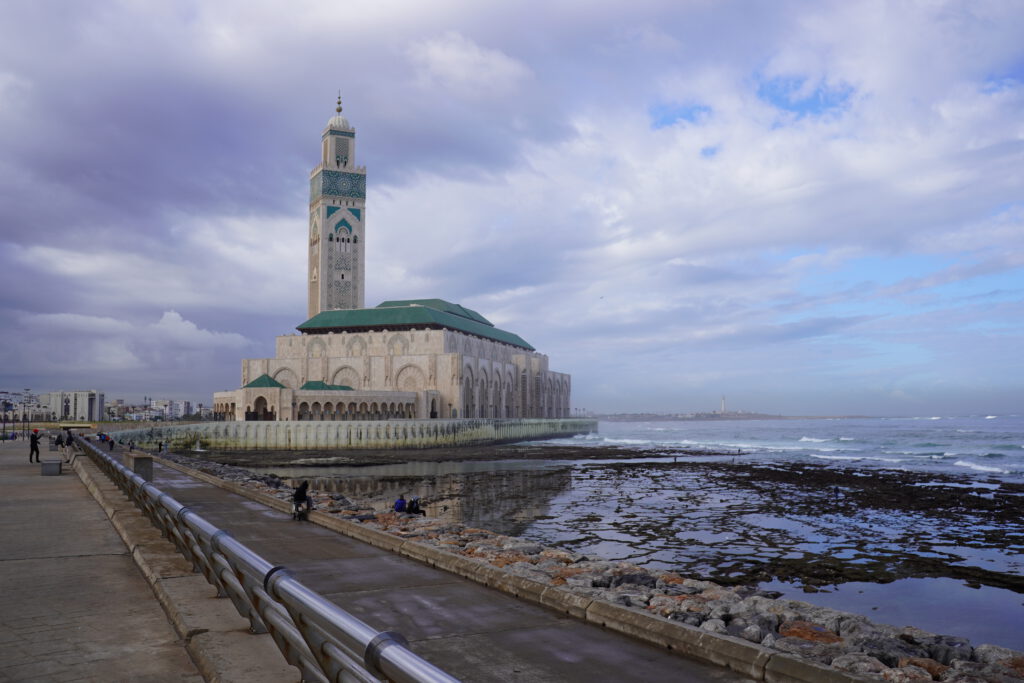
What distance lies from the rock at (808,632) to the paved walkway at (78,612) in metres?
5.99

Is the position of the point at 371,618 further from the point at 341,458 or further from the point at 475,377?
the point at 475,377

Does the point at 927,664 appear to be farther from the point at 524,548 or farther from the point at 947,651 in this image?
the point at 524,548

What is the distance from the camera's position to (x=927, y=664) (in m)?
6.61

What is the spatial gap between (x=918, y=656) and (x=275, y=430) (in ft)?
190

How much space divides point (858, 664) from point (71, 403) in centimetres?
17230

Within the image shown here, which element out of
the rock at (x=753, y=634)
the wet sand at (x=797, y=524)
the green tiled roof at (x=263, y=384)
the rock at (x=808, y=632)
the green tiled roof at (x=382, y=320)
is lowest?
the wet sand at (x=797, y=524)

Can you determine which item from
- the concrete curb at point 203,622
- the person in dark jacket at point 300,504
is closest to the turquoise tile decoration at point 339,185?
the person in dark jacket at point 300,504

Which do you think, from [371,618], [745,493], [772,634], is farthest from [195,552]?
[745,493]

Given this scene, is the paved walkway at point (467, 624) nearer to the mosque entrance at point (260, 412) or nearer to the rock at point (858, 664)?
the rock at point (858, 664)

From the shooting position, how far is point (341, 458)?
4912cm

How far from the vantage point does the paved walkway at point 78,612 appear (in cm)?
490

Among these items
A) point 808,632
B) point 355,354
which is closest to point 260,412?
point 355,354

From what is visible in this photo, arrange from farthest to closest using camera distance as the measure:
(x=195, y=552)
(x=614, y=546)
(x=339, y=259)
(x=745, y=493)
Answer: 1. (x=339, y=259)
2. (x=745, y=493)
3. (x=614, y=546)
4. (x=195, y=552)

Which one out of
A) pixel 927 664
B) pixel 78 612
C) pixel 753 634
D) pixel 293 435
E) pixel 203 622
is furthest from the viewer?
pixel 293 435
